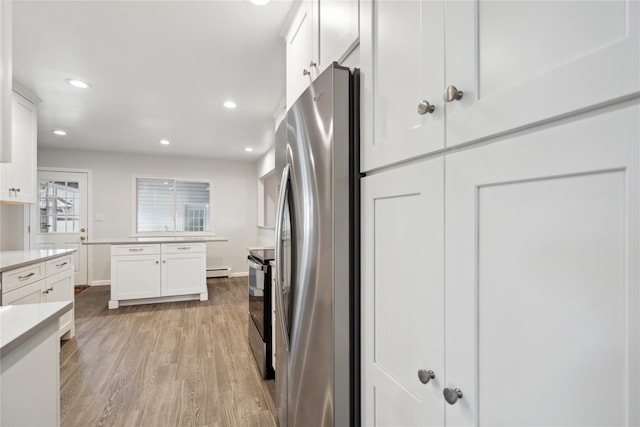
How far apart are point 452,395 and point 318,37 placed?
147 centimetres

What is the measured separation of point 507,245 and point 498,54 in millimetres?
352

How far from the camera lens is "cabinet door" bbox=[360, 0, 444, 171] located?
70 cm

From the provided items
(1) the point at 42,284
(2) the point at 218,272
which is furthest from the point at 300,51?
(2) the point at 218,272

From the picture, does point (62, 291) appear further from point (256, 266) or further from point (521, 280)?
point (521, 280)

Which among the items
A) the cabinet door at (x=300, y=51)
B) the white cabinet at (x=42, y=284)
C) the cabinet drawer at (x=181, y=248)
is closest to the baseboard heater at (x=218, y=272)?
the cabinet drawer at (x=181, y=248)

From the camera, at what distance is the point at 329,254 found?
1.00 meters

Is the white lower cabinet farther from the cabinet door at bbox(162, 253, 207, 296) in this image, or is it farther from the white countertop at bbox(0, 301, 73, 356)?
the cabinet door at bbox(162, 253, 207, 296)

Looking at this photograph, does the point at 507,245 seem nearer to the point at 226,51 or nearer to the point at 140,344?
the point at 226,51

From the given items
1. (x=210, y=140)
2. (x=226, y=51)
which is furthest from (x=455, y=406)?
(x=210, y=140)

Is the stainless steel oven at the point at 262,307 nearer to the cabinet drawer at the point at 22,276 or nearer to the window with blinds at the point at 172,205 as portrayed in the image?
the cabinet drawer at the point at 22,276

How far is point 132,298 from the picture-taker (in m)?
4.26

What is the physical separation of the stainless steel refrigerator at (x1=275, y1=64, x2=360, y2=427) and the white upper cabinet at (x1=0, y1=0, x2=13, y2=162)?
126 centimetres

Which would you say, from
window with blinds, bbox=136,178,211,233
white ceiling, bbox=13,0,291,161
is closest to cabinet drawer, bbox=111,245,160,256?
white ceiling, bbox=13,0,291,161

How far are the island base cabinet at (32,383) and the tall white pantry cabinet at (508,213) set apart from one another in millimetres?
1021
